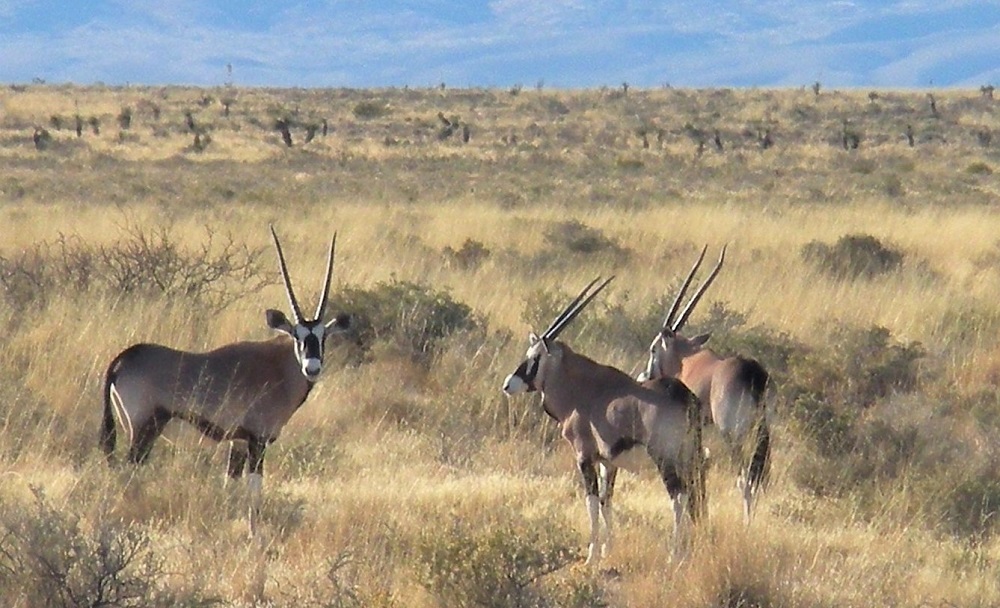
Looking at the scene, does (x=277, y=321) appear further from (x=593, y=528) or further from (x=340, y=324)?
(x=593, y=528)

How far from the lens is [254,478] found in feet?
21.1

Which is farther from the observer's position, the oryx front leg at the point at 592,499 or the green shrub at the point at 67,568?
the oryx front leg at the point at 592,499

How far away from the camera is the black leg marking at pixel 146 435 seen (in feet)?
21.5

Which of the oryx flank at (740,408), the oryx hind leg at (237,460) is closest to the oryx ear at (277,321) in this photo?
the oryx hind leg at (237,460)

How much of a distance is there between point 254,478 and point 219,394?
0.44 meters


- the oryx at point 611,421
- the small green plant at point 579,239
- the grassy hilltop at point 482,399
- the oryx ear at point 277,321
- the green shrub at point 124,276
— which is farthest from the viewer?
the small green plant at point 579,239

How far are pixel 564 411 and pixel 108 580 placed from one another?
2.25m

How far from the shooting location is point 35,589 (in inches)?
201

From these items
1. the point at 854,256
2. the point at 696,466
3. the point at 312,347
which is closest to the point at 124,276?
the point at 312,347

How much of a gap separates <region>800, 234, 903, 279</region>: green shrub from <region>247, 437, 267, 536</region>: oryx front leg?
1063 centimetres

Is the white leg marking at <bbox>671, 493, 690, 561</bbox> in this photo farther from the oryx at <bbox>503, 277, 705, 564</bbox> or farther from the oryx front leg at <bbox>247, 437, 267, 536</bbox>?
the oryx front leg at <bbox>247, 437, 267, 536</bbox>

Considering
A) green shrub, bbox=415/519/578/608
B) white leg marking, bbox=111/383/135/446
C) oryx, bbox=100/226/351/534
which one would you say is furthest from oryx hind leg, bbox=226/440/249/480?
green shrub, bbox=415/519/578/608

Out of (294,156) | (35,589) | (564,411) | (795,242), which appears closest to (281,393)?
(564,411)

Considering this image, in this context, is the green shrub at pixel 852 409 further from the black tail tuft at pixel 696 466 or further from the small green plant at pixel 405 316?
the small green plant at pixel 405 316
